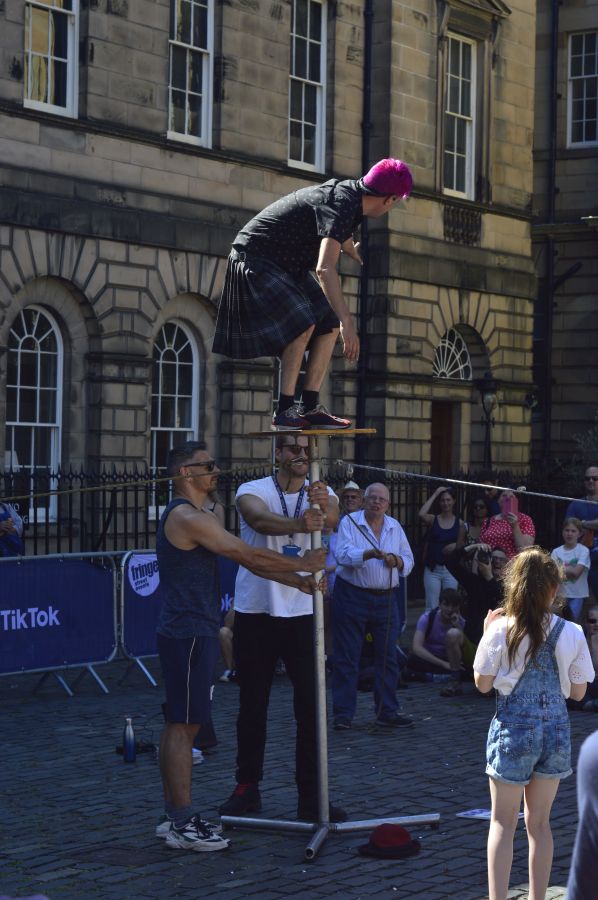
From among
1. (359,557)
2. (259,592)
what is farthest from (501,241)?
(259,592)

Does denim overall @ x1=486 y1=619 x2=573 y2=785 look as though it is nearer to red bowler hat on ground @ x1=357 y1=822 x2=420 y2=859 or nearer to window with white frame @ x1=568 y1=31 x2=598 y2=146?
red bowler hat on ground @ x1=357 y1=822 x2=420 y2=859

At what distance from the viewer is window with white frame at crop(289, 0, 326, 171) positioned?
23969 millimetres

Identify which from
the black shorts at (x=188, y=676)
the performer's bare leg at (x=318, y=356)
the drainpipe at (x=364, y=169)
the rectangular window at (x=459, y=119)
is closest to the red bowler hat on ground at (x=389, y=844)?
the black shorts at (x=188, y=676)

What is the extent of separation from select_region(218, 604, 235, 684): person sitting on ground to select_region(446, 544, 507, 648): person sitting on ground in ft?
7.34

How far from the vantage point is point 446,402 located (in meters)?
27.4

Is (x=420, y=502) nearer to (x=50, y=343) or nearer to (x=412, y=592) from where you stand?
(x=412, y=592)

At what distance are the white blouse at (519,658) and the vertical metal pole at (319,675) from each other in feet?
4.91

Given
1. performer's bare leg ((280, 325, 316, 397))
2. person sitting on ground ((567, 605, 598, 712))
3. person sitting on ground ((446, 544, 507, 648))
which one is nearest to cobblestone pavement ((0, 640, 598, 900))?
person sitting on ground ((567, 605, 598, 712))

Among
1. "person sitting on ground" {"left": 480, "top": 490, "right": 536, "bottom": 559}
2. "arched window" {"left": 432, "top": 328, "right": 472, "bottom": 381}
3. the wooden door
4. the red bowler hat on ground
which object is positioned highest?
"arched window" {"left": 432, "top": 328, "right": 472, "bottom": 381}

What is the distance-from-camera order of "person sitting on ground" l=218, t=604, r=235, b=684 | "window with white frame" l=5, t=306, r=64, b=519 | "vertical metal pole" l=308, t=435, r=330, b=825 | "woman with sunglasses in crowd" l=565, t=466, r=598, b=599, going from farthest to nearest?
"window with white frame" l=5, t=306, r=64, b=519 < "woman with sunglasses in crowd" l=565, t=466, r=598, b=599 < "person sitting on ground" l=218, t=604, r=235, b=684 < "vertical metal pole" l=308, t=435, r=330, b=825

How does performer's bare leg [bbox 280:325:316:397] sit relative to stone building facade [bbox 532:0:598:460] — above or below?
below

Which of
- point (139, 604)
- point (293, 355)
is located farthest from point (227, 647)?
point (293, 355)

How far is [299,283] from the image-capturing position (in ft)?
26.6

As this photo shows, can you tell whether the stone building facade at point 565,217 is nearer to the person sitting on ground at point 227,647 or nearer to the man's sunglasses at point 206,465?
the person sitting on ground at point 227,647
